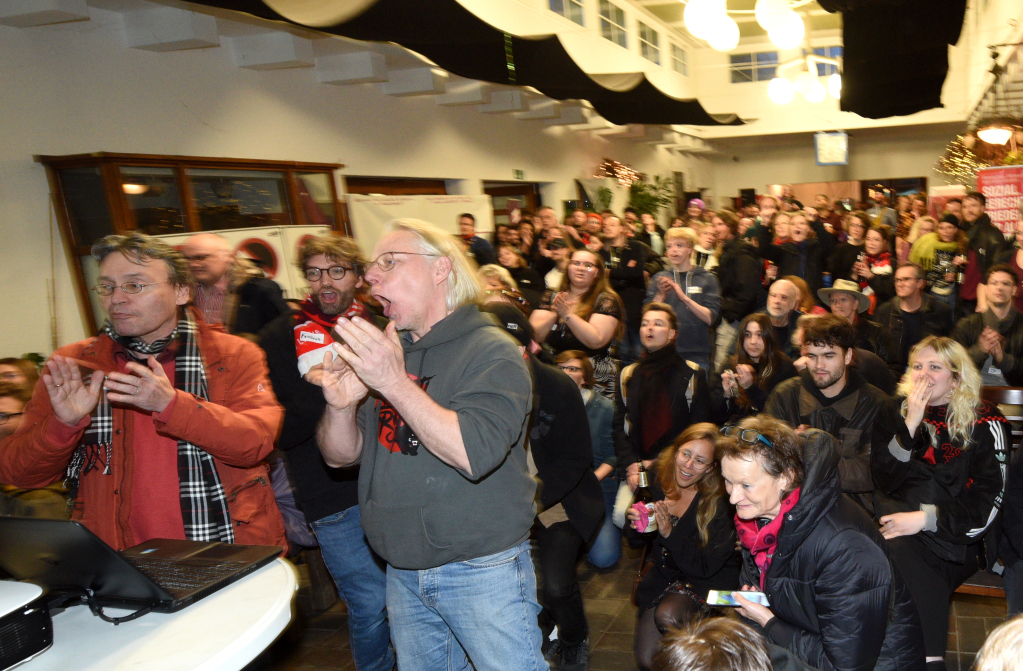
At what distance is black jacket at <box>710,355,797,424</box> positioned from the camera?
4117 mm

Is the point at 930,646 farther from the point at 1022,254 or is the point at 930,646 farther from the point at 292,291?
the point at 292,291

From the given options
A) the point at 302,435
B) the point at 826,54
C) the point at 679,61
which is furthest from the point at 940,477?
the point at 826,54

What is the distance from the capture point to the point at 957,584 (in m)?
2.88

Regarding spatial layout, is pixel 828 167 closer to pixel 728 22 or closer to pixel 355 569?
pixel 728 22

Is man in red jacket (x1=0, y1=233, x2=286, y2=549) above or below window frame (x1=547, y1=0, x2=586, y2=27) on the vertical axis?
below

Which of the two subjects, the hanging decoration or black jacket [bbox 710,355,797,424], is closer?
black jacket [bbox 710,355,797,424]

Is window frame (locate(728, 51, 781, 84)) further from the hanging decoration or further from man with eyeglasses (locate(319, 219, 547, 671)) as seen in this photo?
man with eyeglasses (locate(319, 219, 547, 671))

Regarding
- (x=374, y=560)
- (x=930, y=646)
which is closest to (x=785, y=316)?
(x=930, y=646)

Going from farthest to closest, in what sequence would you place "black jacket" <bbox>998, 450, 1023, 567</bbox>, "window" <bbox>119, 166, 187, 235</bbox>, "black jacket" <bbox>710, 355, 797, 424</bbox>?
1. "window" <bbox>119, 166, 187, 235</bbox>
2. "black jacket" <bbox>710, 355, 797, 424</bbox>
3. "black jacket" <bbox>998, 450, 1023, 567</bbox>

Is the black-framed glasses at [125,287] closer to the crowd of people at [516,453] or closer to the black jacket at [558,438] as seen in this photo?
the crowd of people at [516,453]

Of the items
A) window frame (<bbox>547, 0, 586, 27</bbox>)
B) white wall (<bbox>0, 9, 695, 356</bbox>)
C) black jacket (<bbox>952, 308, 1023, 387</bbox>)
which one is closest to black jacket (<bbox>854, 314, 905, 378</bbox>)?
black jacket (<bbox>952, 308, 1023, 387</bbox>)

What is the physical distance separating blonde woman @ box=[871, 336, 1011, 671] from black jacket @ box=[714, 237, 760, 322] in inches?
122

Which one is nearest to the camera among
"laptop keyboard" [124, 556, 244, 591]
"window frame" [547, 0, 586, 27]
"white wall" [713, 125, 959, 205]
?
"laptop keyboard" [124, 556, 244, 591]

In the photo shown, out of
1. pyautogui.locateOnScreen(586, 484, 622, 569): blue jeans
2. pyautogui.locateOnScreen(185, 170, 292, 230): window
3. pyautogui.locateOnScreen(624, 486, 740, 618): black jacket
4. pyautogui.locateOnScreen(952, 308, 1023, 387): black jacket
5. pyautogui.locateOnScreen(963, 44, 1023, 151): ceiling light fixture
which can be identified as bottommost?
pyautogui.locateOnScreen(586, 484, 622, 569): blue jeans
